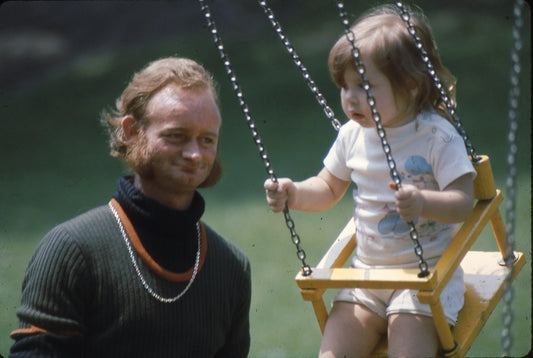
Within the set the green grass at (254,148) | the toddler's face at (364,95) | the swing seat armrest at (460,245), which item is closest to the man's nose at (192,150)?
the toddler's face at (364,95)

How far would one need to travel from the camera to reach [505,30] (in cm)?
805

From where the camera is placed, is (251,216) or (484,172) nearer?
(484,172)

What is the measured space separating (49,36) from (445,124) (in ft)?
21.1

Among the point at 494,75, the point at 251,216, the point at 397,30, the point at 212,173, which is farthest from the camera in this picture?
the point at 494,75

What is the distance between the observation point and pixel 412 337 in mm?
1765

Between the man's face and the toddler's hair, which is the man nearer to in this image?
the man's face

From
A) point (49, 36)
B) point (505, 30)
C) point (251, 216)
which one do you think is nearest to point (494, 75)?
point (505, 30)

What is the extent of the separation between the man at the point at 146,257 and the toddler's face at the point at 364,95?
341 mm

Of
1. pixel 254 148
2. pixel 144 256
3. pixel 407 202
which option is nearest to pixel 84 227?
pixel 144 256

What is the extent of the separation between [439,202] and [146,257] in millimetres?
714

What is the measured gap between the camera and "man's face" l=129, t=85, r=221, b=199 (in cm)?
183

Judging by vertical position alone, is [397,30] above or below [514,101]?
above

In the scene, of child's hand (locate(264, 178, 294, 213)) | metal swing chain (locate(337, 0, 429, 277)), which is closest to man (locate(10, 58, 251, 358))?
child's hand (locate(264, 178, 294, 213))

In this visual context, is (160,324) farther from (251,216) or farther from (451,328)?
(251,216)
